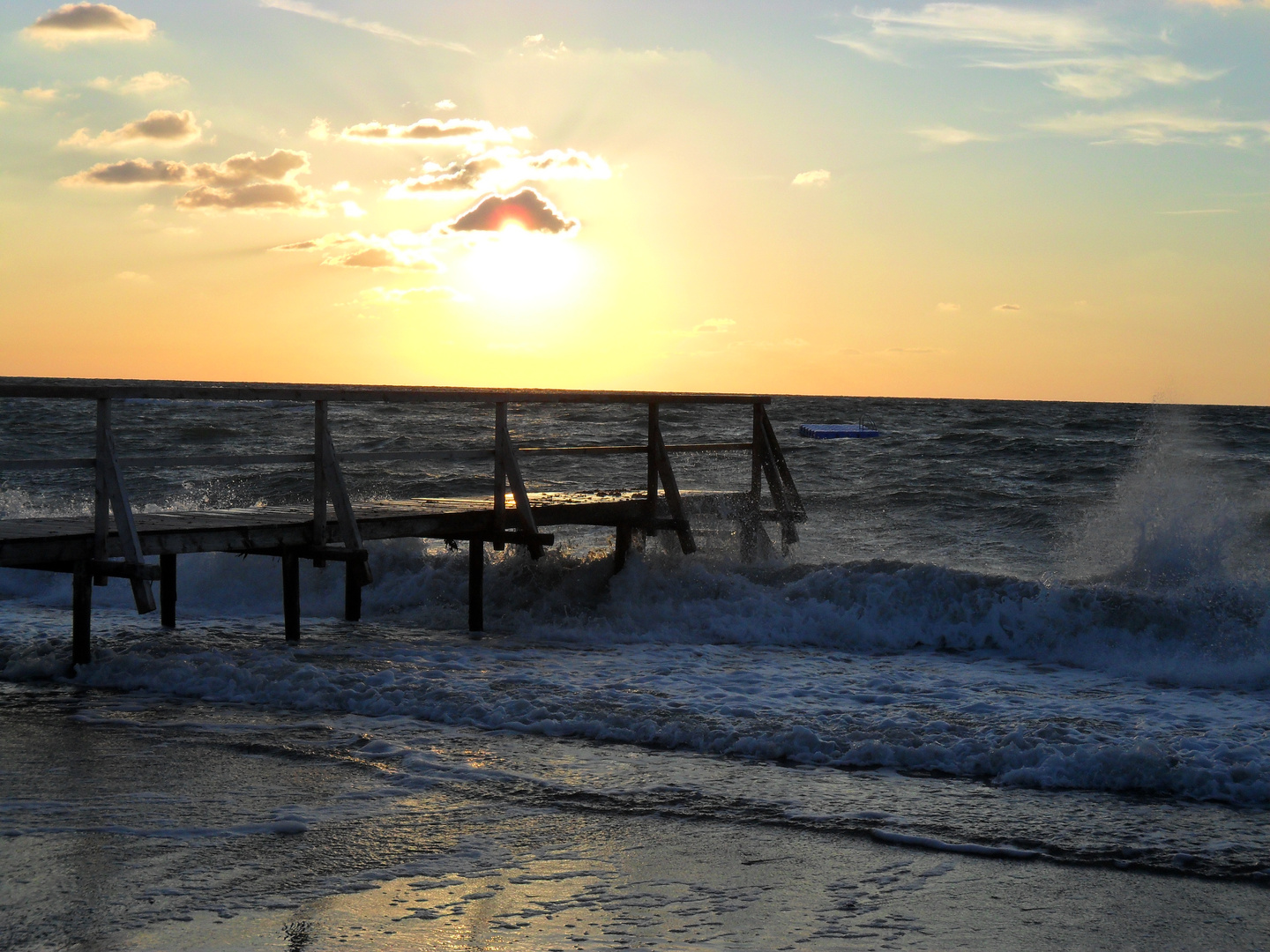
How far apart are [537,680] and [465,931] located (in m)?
4.82

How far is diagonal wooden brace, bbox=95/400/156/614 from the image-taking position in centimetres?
859

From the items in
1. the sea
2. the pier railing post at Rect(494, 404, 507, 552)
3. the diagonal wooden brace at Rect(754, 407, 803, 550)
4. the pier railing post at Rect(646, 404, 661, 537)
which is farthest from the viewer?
the diagonal wooden brace at Rect(754, 407, 803, 550)

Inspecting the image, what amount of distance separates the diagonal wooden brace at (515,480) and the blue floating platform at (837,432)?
4221 centimetres

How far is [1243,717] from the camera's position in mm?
8281

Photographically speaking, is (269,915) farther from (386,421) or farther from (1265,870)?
(386,421)

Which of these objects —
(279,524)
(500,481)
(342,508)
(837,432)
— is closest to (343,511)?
(342,508)

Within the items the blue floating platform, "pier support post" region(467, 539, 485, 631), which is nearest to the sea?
"pier support post" region(467, 539, 485, 631)

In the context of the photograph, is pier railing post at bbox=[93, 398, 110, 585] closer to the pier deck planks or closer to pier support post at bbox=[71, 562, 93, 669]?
the pier deck planks

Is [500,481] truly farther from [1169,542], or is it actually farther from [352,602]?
[1169,542]

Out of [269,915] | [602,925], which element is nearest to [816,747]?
[602,925]

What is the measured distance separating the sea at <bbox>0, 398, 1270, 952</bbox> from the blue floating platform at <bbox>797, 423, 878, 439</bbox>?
36.4 metres

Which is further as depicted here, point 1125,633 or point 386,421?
point 386,421

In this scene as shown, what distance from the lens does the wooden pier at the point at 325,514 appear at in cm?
872

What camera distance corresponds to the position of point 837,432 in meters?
54.2
